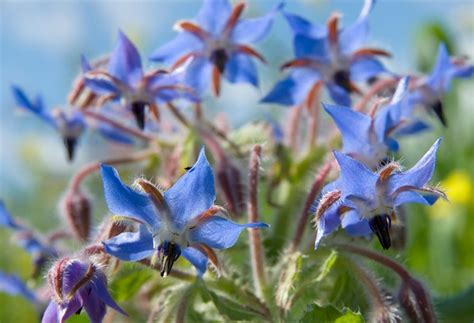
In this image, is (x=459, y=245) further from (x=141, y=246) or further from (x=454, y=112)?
(x=141, y=246)

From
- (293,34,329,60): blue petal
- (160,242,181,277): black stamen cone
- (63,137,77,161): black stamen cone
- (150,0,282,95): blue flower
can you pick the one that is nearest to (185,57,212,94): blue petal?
(150,0,282,95): blue flower

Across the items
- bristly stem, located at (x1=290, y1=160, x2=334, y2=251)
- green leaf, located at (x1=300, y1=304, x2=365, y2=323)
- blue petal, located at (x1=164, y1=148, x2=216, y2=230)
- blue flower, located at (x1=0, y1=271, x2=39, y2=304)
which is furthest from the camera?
blue flower, located at (x1=0, y1=271, x2=39, y2=304)

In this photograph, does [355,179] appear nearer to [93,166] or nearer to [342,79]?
[342,79]

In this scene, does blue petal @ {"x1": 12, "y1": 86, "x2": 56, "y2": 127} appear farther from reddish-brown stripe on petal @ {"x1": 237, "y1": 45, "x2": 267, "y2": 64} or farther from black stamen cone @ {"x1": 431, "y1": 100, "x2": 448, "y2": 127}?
black stamen cone @ {"x1": 431, "y1": 100, "x2": 448, "y2": 127}

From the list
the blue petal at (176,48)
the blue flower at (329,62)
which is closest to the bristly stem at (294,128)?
the blue flower at (329,62)

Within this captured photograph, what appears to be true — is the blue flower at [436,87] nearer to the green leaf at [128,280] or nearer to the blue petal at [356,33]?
the blue petal at [356,33]

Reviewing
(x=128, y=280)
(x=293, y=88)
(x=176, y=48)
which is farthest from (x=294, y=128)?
(x=128, y=280)

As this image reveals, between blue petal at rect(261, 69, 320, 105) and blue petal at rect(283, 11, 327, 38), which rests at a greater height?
blue petal at rect(283, 11, 327, 38)
